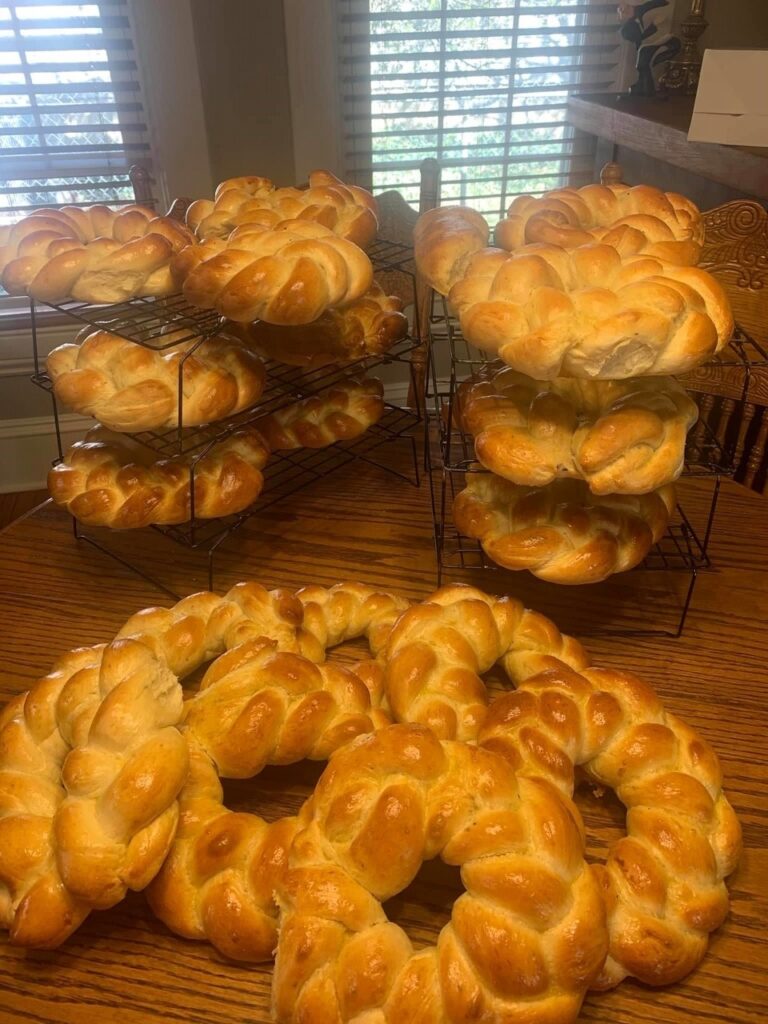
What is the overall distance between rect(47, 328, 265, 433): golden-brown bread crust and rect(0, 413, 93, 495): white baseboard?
161cm

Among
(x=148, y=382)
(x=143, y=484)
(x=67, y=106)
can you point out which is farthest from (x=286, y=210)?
(x=67, y=106)

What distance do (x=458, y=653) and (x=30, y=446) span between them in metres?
2.16

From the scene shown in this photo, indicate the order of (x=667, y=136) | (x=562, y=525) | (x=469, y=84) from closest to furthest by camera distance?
1. (x=562, y=525)
2. (x=667, y=136)
3. (x=469, y=84)

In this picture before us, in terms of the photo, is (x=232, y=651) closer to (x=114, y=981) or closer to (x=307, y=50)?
(x=114, y=981)

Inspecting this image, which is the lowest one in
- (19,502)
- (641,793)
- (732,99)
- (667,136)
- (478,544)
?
(19,502)

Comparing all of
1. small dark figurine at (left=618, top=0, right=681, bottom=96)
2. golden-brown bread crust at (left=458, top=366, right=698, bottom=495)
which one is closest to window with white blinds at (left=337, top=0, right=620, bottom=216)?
small dark figurine at (left=618, top=0, right=681, bottom=96)

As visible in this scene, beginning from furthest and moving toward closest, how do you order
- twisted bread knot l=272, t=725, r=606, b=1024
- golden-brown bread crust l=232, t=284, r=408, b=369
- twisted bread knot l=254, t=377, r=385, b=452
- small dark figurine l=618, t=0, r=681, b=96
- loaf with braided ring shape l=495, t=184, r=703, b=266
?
1. small dark figurine l=618, t=0, r=681, b=96
2. twisted bread knot l=254, t=377, r=385, b=452
3. golden-brown bread crust l=232, t=284, r=408, b=369
4. loaf with braided ring shape l=495, t=184, r=703, b=266
5. twisted bread knot l=272, t=725, r=606, b=1024

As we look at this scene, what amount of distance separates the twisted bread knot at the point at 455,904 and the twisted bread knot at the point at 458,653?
0.43 ft

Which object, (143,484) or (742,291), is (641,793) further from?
(742,291)

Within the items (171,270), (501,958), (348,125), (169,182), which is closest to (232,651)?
(501,958)

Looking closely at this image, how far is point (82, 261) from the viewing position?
981 millimetres

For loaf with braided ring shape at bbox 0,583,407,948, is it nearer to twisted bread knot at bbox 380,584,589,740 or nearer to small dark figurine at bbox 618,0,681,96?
twisted bread knot at bbox 380,584,589,740

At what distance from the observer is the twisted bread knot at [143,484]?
1.06 m

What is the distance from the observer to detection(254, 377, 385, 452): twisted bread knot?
1.28 meters
